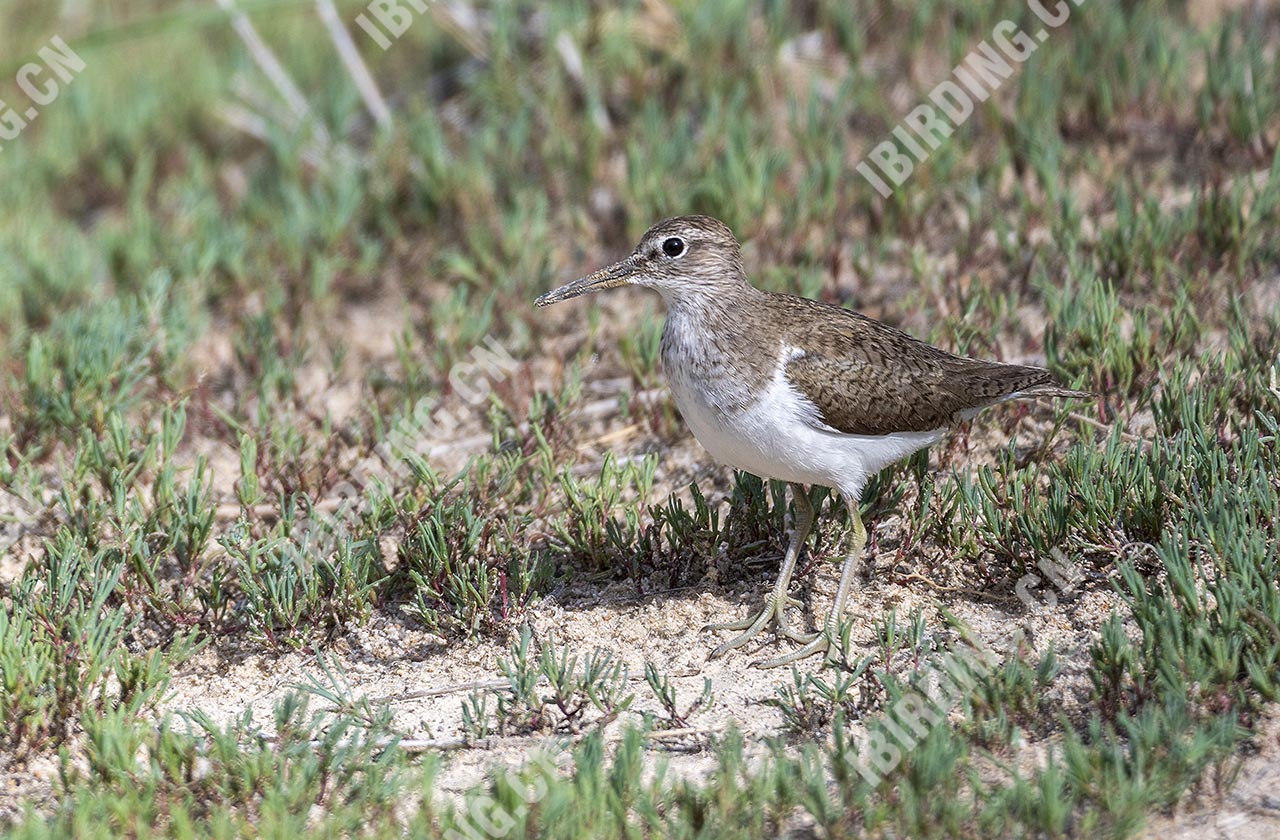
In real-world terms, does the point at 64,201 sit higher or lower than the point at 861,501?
higher

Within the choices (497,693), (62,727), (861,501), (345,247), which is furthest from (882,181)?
(62,727)

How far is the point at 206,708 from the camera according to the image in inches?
184

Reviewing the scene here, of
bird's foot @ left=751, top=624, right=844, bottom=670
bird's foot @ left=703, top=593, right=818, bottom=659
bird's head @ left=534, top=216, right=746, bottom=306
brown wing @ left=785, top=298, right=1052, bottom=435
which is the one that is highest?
bird's head @ left=534, top=216, right=746, bottom=306

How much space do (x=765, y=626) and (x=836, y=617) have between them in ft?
0.90

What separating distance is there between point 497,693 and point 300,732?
0.63 m

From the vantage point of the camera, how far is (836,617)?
186 inches

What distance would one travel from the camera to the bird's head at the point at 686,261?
494 centimetres

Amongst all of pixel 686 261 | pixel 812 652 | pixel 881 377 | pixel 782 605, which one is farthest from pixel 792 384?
pixel 812 652

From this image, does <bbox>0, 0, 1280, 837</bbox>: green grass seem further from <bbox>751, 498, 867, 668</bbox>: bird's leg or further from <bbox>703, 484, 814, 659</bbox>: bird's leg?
<bbox>703, 484, 814, 659</bbox>: bird's leg

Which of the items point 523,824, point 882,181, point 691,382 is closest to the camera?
point 523,824

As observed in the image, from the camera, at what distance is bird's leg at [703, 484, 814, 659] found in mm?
4781

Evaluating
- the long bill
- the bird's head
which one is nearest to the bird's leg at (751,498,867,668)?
the bird's head

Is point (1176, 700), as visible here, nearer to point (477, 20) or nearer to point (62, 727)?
point (62, 727)

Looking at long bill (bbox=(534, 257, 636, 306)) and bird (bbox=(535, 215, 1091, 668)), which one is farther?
long bill (bbox=(534, 257, 636, 306))
